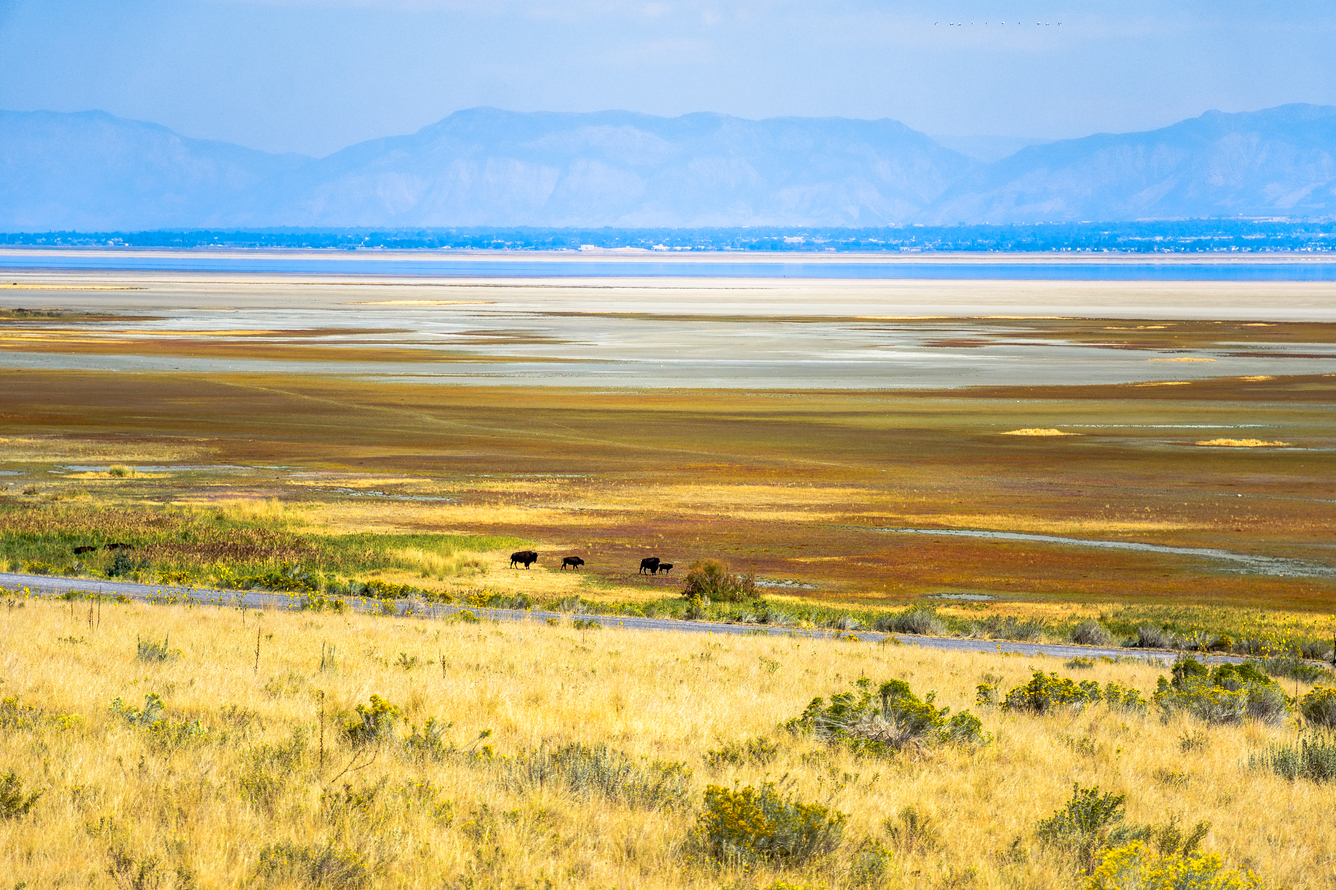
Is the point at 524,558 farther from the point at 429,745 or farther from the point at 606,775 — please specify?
the point at 606,775

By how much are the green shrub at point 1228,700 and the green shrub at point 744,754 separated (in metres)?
5.06

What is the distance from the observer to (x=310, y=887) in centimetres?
622

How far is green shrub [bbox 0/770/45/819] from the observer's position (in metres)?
6.96

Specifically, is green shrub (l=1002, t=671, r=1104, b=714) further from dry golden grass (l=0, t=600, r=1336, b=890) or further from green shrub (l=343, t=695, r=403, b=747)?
green shrub (l=343, t=695, r=403, b=747)

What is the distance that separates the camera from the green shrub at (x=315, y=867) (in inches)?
248

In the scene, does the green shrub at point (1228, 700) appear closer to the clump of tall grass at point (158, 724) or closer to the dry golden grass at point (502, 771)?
the dry golden grass at point (502, 771)

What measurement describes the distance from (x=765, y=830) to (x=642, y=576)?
66.8ft

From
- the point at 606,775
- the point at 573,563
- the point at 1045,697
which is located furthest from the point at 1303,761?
the point at 573,563

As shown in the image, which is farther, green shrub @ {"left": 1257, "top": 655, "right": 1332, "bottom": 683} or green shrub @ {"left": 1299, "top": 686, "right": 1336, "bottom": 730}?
green shrub @ {"left": 1257, "top": 655, "right": 1332, "bottom": 683}

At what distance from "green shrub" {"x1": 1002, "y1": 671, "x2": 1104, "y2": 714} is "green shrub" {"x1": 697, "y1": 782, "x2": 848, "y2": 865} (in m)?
6.09

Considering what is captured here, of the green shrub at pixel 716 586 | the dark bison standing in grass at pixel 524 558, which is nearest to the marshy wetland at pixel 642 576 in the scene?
the dark bison standing in grass at pixel 524 558

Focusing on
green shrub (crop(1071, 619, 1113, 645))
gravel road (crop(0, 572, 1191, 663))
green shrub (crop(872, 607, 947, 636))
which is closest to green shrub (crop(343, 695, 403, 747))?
gravel road (crop(0, 572, 1191, 663))

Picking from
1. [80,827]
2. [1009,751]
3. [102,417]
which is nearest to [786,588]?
[1009,751]

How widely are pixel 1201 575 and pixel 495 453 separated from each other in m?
25.2
